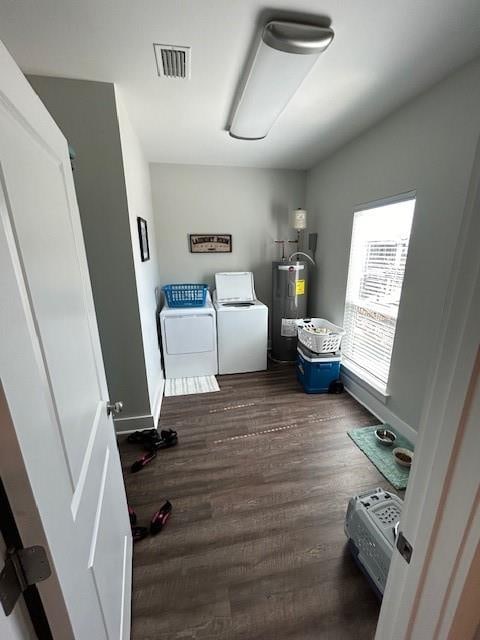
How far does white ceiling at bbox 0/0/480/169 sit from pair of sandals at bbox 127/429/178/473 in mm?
2461

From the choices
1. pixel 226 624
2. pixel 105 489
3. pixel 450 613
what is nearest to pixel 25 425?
pixel 105 489

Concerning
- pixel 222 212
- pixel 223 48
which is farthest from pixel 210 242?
pixel 223 48

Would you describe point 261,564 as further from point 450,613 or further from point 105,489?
point 450,613

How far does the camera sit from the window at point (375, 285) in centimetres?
221

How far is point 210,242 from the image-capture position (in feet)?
12.0

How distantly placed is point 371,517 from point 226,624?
77 cm

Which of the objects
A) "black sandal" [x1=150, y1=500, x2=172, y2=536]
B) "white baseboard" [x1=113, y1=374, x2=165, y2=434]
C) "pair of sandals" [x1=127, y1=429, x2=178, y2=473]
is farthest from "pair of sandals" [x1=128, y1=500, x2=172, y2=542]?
"white baseboard" [x1=113, y1=374, x2=165, y2=434]

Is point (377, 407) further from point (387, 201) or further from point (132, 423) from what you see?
point (132, 423)

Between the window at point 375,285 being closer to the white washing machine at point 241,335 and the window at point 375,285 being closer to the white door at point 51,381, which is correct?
the white washing machine at point 241,335

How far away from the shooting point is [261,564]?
4.42ft

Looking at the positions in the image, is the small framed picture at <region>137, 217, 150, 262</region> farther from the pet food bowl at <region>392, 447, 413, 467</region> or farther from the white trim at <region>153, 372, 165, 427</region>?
the pet food bowl at <region>392, 447, 413, 467</region>

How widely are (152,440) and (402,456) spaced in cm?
187

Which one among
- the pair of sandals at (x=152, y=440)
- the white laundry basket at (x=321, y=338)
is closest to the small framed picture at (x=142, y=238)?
the pair of sandals at (x=152, y=440)

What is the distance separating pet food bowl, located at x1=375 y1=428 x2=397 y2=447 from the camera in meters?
2.11
